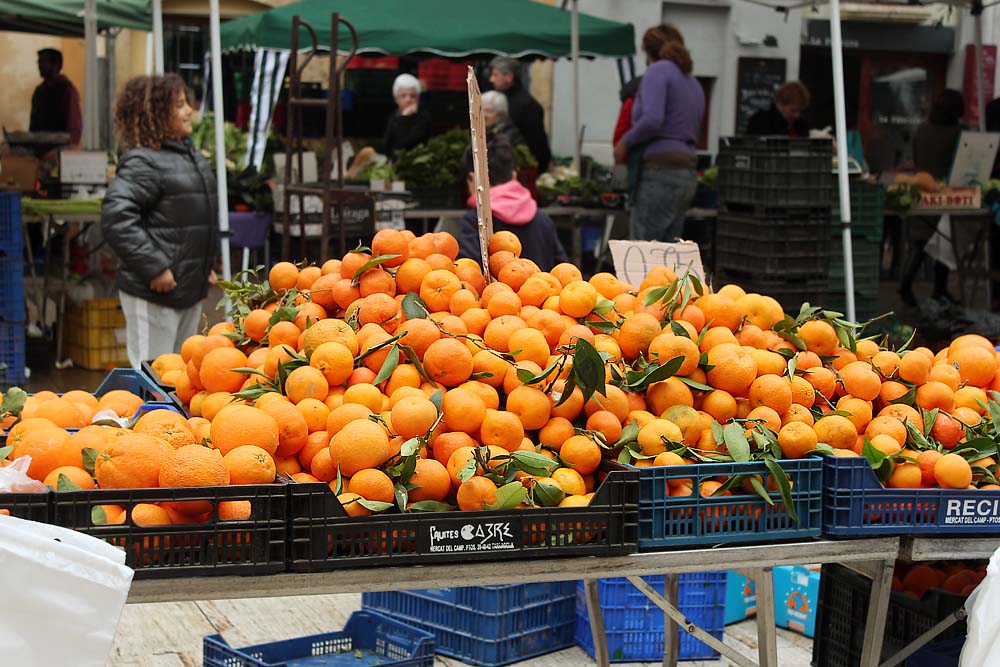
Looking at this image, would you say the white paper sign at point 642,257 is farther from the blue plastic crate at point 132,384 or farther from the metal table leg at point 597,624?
the blue plastic crate at point 132,384

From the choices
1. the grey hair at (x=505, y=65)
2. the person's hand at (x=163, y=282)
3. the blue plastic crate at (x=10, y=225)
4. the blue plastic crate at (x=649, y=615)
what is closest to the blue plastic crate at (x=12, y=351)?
the blue plastic crate at (x=10, y=225)

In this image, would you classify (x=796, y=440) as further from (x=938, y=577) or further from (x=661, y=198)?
(x=661, y=198)

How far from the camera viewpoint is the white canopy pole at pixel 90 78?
938 centimetres

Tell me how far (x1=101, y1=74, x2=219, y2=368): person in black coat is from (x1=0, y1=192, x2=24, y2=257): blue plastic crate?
1.95m

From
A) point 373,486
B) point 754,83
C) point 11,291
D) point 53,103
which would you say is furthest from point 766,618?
point 754,83

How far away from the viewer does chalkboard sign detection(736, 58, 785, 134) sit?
1605 cm

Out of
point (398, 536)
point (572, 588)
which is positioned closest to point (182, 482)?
point (398, 536)

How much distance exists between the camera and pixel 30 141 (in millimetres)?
10375

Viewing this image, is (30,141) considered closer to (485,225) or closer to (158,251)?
(158,251)

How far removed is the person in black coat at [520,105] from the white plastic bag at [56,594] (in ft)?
27.4

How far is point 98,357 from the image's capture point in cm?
837

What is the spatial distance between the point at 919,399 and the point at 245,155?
8.84 m

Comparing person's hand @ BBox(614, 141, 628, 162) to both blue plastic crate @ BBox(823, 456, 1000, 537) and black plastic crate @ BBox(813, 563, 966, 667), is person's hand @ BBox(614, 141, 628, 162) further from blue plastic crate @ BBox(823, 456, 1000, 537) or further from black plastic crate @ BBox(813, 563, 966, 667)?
blue plastic crate @ BBox(823, 456, 1000, 537)

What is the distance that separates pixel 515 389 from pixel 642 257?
1.58 m
